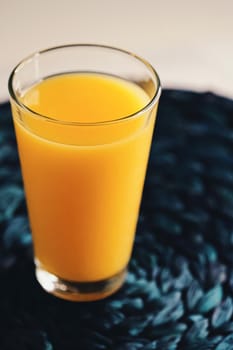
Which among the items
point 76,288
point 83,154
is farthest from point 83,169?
point 76,288

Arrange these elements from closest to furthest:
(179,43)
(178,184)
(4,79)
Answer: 1. (178,184)
2. (4,79)
3. (179,43)

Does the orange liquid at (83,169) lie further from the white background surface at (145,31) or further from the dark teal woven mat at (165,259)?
the white background surface at (145,31)

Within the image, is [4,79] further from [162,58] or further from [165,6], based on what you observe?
[165,6]

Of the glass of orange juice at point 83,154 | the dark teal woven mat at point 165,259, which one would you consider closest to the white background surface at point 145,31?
the dark teal woven mat at point 165,259

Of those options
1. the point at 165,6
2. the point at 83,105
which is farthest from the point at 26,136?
the point at 165,6

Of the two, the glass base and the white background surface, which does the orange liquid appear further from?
the white background surface

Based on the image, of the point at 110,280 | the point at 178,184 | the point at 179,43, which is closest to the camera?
the point at 110,280

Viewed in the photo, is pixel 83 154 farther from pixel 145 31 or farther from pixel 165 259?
pixel 145 31
